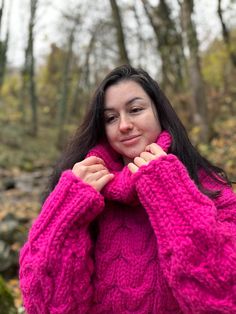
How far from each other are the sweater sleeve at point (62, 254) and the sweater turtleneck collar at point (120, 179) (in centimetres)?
10

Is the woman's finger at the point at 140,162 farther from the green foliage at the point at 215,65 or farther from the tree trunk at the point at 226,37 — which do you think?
the green foliage at the point at 215,65

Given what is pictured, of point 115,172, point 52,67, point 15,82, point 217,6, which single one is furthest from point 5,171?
point 52,67

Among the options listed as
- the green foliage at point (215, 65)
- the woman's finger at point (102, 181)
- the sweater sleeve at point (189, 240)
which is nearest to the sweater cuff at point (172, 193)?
the sweater sleeve at point (189, 240)

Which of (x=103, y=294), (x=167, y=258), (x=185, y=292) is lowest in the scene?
(x=103, y=294)

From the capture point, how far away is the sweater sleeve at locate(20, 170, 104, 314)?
1.58 m

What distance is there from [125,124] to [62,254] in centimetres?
69

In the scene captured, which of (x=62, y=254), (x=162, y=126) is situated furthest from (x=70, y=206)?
(x=162, y=126)

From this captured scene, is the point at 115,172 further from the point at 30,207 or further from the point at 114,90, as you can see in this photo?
the point at 30,207

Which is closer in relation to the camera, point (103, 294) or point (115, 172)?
point (103, 294)

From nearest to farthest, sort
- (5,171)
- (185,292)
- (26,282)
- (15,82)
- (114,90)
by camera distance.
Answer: (185,292) < (26,282) < (114,90) < (5,171) < (15,82)

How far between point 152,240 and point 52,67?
2751cm

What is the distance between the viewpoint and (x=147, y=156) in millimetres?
1745

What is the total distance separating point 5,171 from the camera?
1223cm

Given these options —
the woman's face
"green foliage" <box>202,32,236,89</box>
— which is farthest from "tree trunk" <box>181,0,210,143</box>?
the woman's face
